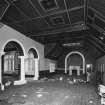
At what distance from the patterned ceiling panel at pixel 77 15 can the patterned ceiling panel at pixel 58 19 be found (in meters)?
0.27

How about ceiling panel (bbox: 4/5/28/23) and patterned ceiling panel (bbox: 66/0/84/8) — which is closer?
patterned ceiling panel (bbox: 66/0/84/8)

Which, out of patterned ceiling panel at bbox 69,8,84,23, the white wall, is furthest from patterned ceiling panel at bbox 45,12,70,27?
the white wall

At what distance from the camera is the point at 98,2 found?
11.9 feet

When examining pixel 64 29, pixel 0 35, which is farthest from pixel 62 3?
pixel 0 35

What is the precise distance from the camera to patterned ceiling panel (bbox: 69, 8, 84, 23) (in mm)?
4898

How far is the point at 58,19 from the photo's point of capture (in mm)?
5727

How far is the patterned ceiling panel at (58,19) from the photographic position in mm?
5349

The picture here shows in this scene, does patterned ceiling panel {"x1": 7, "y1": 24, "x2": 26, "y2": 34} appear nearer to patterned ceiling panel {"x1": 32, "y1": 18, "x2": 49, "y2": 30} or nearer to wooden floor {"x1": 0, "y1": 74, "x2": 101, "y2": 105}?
patterned ceiling panel {"x1": 32, "y1": 18, "x2": 49, "y2": 30}

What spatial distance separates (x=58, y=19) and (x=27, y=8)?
68.9 inches

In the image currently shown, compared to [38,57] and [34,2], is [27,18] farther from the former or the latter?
[38,57]

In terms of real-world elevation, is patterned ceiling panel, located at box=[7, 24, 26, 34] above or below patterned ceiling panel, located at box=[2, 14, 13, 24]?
below

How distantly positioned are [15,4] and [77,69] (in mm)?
12330

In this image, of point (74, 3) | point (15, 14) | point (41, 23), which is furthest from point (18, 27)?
point (74, 3)

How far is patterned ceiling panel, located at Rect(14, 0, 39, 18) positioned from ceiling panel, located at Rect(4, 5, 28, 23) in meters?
0.26
